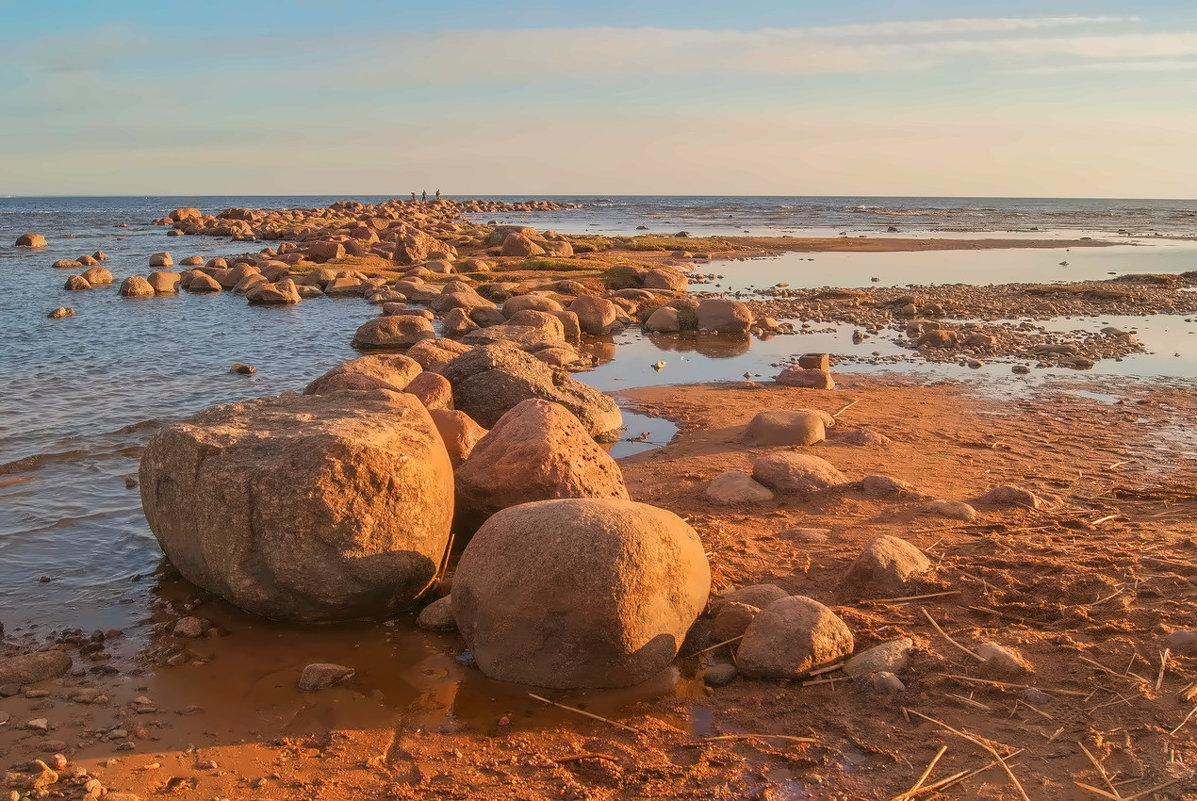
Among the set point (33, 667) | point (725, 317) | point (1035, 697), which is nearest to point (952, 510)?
point (1035, 697)

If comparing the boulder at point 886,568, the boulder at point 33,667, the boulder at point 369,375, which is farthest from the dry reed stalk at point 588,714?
the boulder at point 369,375

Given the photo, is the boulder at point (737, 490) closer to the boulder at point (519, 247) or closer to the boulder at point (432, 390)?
the boulder at point (432, 390)

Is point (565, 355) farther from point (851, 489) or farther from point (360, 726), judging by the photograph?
point (360, 726)

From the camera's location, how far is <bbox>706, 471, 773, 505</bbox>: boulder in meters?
8.62

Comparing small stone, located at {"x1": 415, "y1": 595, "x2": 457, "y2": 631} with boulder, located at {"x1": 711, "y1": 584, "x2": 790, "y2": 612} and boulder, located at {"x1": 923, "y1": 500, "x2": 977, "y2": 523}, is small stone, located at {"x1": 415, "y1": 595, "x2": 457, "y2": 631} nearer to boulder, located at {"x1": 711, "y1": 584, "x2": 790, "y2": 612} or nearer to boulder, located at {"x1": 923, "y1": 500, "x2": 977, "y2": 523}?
boulder, located at {"x1": 711, "y1": 584, "x2": 790, "y2": 612}

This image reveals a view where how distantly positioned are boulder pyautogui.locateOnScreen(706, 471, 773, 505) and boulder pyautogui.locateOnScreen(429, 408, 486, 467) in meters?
2.42

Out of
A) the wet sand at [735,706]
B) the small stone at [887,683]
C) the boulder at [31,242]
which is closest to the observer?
the wet sand at [735,706]

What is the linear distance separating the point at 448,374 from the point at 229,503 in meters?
4.75

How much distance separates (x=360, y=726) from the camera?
5.17 m

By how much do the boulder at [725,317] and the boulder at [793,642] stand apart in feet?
47.5

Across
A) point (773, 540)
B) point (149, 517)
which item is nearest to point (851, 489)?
point (773, 540)

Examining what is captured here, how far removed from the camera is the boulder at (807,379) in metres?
14.0

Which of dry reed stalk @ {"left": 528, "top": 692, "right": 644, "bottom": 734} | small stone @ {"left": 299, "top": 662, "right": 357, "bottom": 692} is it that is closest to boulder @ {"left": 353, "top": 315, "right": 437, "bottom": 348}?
small stone @ {"left": 299, "top": 662, "right": 357, "bottom": 692}

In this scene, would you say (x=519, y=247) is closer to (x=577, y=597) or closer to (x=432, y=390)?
(x=432, y=390)
